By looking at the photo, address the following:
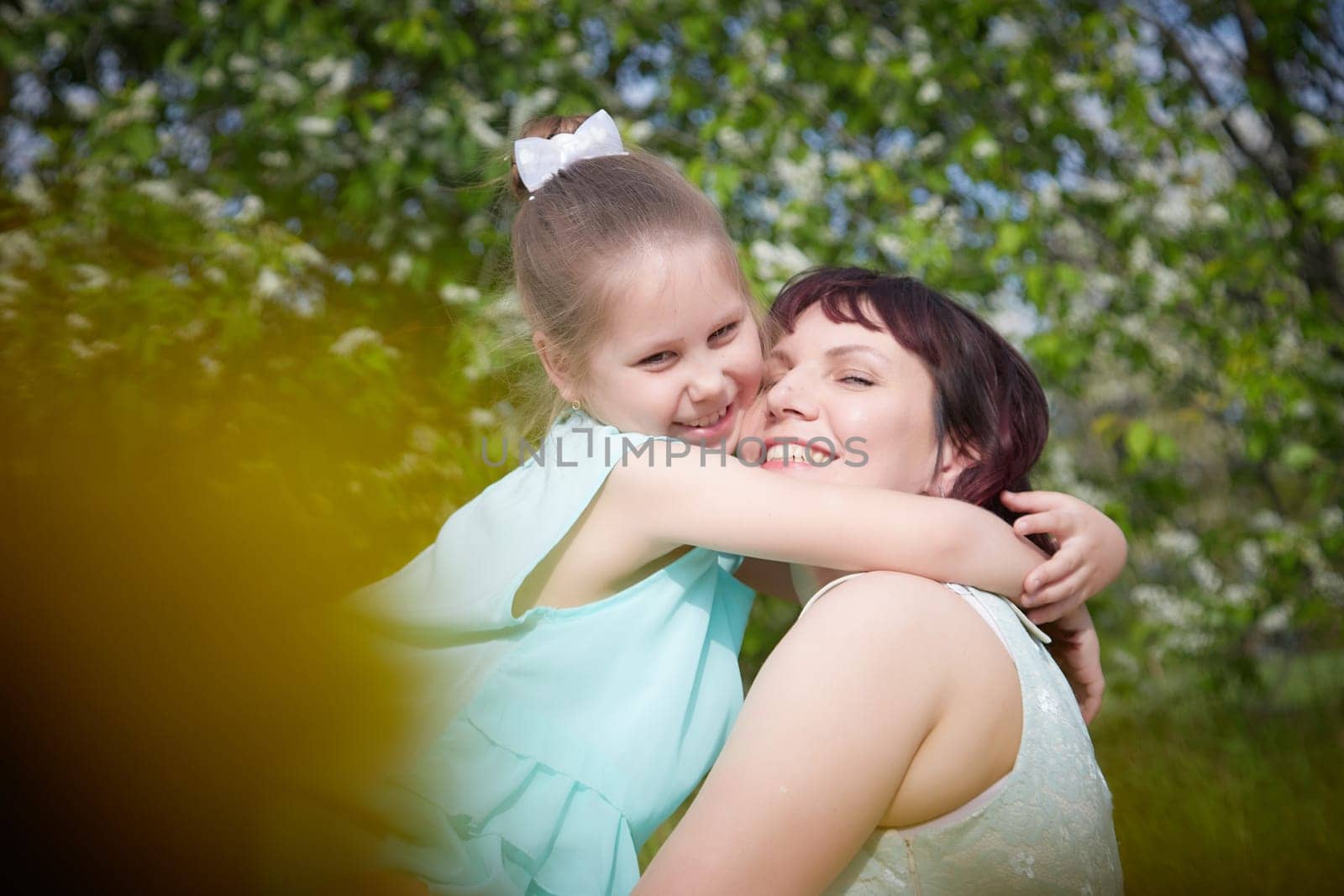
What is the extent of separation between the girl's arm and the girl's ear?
32 centimetres

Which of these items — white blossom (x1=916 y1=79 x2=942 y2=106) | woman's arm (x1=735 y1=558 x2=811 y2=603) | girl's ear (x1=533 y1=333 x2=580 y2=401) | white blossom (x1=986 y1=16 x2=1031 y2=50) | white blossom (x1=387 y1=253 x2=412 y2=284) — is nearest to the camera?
girl's ear (x1=533 y1=333 x2=580 y2=401)

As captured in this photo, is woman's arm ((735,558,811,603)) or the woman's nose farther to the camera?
woman's arm ((735,558,811,603))

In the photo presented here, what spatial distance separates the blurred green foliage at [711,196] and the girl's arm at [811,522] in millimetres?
2007

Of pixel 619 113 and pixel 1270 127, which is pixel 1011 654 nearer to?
pixel 619 113

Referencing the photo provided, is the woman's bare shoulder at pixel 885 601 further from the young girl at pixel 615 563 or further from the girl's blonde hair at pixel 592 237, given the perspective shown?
the girl's blonde hair at pixel 592 237

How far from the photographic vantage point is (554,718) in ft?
5.45

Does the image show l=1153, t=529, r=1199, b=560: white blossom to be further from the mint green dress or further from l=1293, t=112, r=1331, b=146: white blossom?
the mint green dress

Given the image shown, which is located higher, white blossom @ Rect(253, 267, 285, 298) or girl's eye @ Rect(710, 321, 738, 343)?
girl's eye @ Rect(710, 321, 738, 343)

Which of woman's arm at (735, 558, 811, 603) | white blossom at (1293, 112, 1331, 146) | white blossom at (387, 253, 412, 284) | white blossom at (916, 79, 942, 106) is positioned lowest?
white blossom at (1293, 112, 1331, 146)

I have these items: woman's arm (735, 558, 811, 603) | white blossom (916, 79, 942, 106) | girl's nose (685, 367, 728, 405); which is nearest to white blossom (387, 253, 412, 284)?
white blossom (916, 79, 942, 106)

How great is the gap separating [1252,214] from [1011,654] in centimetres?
339

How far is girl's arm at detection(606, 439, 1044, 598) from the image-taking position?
149 cm

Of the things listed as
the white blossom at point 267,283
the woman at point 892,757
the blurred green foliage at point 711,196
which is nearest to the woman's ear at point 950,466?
the woman at point 892,757

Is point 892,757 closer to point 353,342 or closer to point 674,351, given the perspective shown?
point 674,351
